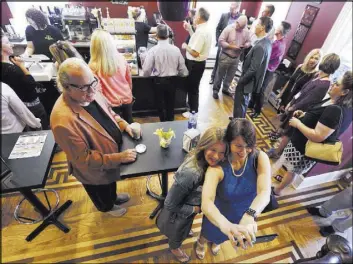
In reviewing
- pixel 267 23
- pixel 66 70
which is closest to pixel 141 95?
pixel 267 23

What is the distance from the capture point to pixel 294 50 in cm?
440

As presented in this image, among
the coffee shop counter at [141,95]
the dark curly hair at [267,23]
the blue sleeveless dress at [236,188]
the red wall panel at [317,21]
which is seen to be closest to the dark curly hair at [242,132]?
the blue sleeveless dress at [236,188]

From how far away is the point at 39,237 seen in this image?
86.1 inches

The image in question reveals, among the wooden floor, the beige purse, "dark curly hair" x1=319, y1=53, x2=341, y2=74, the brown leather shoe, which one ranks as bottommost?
the wooden floor

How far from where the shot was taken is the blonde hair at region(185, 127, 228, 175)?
4.39 ft

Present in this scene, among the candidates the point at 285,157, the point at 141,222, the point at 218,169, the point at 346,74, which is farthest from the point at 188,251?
the point at 346,74

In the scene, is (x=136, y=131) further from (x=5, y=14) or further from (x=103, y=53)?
(x=5, y=14)

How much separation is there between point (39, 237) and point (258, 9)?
6798mm

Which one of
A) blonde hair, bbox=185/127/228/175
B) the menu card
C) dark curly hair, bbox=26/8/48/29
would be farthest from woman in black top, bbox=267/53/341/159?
dark curly hair, bbox=26/8/48/29

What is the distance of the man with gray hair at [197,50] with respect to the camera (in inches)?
119

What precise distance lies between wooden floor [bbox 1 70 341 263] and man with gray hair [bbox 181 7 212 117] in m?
1.76

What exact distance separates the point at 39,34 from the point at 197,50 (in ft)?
7.79

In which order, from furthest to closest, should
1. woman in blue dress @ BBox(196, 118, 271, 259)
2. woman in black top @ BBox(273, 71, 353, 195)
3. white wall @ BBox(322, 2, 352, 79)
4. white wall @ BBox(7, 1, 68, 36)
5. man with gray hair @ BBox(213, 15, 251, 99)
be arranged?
white wall @ BBox(7, 1, 68, 36)
man with gray hair @ BBox(213, 15, 251, 99)
white wall @ BBox(322, 2, 352, 79)
woman in black top @ BBox(273, 71, 353, 195)
woman in blue dress @ BBox(196, 118, 271, 259)

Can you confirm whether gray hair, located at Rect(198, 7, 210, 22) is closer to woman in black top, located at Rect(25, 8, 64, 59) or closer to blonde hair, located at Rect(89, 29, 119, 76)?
blonde hair, located at Rect(89, 29, 119, 76)
